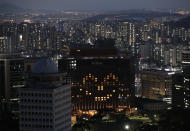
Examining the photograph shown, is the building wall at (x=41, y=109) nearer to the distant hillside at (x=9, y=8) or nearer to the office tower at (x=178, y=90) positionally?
the office tower at (x=178, y=90)

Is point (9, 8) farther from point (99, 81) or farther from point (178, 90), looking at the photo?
point (178, 90)

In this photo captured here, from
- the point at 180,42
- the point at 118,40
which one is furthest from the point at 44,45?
the point at 180,42

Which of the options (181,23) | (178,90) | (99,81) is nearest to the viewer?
(178,90)

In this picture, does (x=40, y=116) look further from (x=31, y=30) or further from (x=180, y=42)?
(x=180, y=42)

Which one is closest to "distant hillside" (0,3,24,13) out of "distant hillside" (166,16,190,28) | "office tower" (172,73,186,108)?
"office tower" (172,73,186,108)

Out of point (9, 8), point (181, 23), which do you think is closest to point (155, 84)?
point (9, 8)
